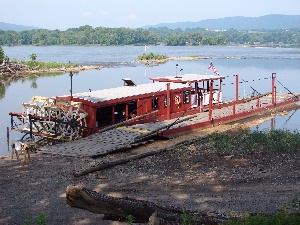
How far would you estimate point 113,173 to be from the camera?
1588cm

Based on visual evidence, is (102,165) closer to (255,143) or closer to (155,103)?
(255,143)

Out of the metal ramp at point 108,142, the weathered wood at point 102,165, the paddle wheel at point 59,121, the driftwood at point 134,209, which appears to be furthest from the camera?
the paddle wheel at point 59,121

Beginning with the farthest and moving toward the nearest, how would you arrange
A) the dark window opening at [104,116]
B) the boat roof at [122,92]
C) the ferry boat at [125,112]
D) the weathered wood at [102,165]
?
the boat roof at [122,92]
the dark window opening at [104,116]
the ferry boat at [125,112]
the weathered wood at [102,165]

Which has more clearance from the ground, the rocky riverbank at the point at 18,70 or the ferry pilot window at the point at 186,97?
the rocky riverbank at the point at 18,70

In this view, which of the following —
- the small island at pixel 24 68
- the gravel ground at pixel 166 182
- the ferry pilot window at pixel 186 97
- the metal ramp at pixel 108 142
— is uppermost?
the small island at pixel 24 68

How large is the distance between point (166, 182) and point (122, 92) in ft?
32.7

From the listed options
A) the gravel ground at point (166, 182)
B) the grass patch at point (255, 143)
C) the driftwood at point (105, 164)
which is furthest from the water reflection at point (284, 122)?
the driftwood at point (105, 164)

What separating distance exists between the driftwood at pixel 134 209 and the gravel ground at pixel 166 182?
804 mm

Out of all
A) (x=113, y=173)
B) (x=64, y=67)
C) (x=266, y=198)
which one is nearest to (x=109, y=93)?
(x=113, y=173)

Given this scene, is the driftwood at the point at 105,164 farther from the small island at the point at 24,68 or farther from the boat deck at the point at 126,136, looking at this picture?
the small island at the point at 24,68

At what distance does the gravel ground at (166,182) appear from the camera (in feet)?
40.0

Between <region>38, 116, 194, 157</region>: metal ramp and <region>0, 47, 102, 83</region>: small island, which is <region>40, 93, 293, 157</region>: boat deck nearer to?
<region>38, 116, 194, 157</region>: metal ramp

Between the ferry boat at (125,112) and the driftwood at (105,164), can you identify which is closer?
the driftwood at (105,164)

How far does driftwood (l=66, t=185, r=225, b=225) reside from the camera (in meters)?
9.38
